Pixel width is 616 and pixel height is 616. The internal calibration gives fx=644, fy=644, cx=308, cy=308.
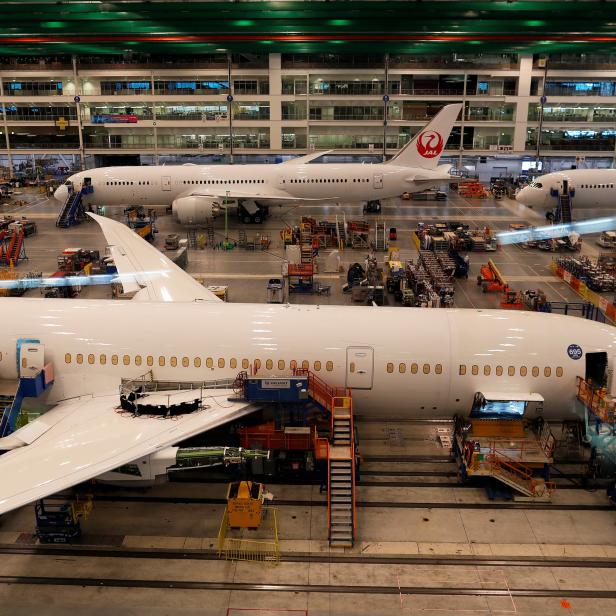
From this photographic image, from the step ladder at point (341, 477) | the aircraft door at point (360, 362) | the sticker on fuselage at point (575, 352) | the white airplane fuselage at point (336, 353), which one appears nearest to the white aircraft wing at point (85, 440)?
the white airplane fuselage at point (336, 353)

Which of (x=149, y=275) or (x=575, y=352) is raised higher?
(x=149, y=275)

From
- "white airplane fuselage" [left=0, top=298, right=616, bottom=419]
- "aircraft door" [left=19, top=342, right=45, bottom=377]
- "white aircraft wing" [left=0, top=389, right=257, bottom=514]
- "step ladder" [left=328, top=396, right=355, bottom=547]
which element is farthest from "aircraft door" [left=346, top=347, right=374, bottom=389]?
"aircraft door" [left=19, top=342, right=45, bottom=377]

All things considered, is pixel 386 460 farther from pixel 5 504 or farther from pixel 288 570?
pixel 5 504

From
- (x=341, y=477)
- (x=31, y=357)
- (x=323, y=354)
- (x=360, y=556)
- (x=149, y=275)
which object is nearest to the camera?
(x=360, y=556)

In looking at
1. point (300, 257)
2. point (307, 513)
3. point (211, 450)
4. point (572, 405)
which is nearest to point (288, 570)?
point (307, 513)

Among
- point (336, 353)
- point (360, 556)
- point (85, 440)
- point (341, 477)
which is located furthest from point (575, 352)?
point (85, 440)

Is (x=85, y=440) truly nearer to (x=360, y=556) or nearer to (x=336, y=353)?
(x=336, y=353)

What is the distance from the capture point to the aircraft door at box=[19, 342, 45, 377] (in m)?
19.4

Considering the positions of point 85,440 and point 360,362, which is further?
point 360,362

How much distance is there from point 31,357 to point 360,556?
11.3m

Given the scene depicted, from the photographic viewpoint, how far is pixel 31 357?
19500 mm

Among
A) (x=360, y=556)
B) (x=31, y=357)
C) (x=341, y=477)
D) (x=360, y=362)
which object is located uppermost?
(x=31, y=357)

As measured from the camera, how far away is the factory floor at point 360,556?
49.5 feet

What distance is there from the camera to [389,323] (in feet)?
66.9
